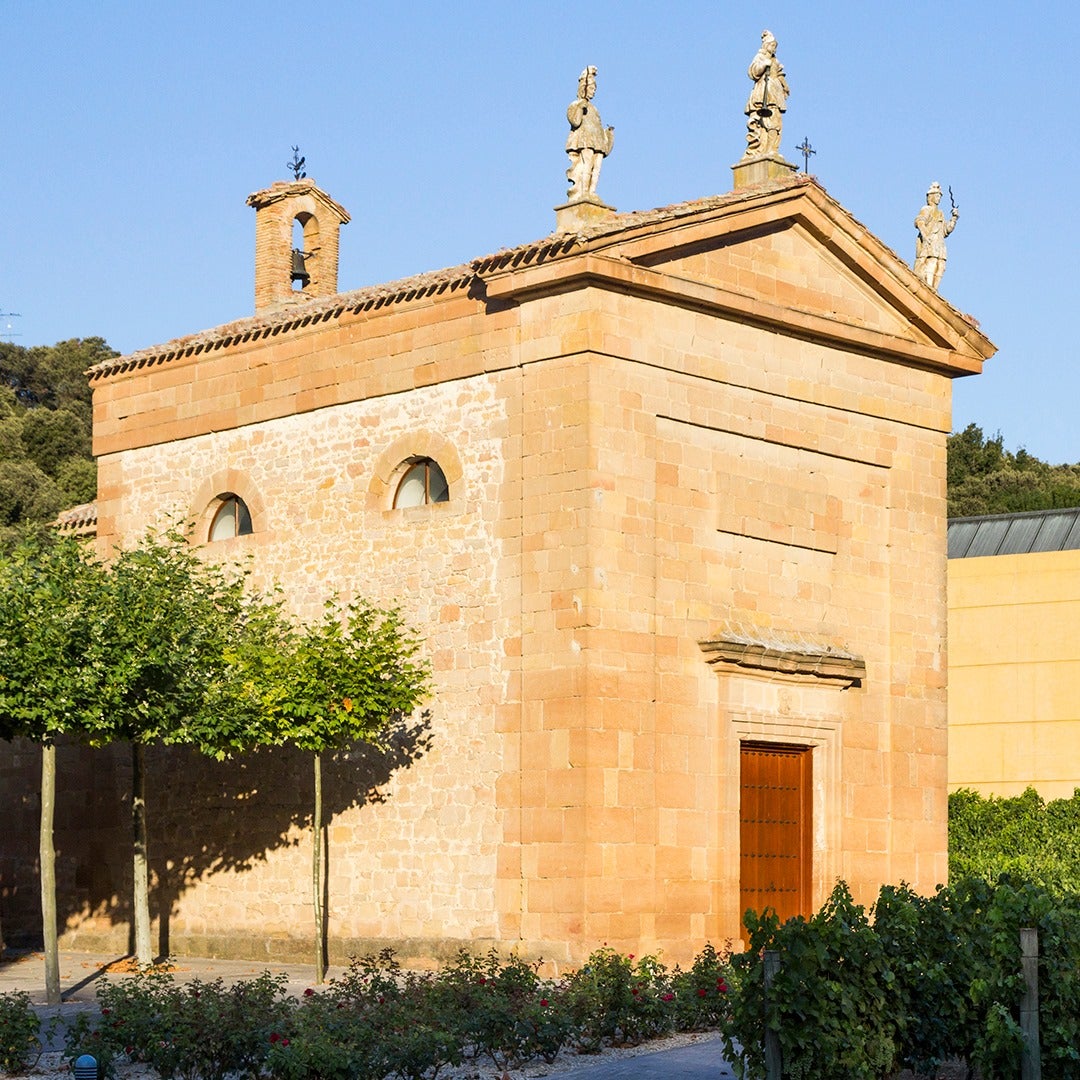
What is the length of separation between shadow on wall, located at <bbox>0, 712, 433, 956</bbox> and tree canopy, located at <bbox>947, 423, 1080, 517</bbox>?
106ft

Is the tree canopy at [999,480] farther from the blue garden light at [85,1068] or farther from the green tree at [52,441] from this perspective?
the blue garden light at [85,1068]

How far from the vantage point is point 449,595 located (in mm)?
19078

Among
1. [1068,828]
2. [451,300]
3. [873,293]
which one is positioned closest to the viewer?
[451,300]

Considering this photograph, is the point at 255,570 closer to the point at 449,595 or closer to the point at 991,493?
the point at 449,595

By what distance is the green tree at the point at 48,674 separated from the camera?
17141 mm

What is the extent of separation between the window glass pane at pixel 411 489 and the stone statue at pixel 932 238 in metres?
6.37

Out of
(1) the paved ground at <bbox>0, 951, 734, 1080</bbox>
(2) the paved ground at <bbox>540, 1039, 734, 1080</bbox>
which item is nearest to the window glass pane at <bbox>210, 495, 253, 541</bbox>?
(1) the paved ground at <bbox>0, 951, 734, 1080</bbox>

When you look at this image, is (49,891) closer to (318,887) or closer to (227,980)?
(227,980)

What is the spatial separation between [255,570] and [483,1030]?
10028mm

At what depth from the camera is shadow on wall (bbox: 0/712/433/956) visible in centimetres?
2003

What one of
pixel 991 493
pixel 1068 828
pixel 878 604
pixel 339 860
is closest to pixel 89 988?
pixel 339 860

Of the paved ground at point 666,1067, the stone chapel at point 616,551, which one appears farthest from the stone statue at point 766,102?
the paved ground at point 666,1067

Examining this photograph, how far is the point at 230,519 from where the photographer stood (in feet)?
72.4

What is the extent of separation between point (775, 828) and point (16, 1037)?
9.27 meters
